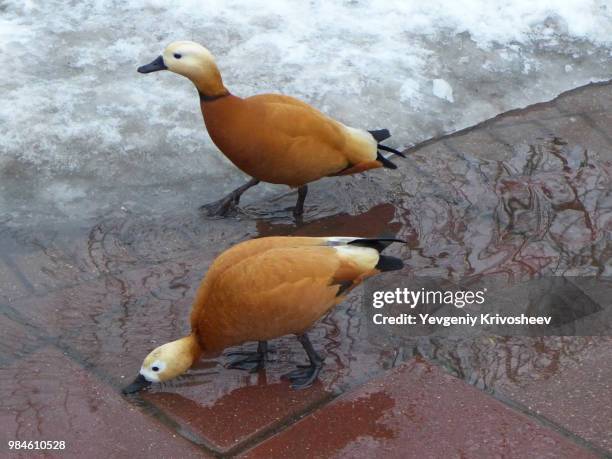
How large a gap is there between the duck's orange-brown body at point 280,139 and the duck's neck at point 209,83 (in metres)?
0.02

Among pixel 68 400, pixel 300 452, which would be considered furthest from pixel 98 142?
pixel 300 452

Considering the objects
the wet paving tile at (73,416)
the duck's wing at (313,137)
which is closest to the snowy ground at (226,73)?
the duck's wing at (313,137)

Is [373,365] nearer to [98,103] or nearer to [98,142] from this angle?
[98,142]

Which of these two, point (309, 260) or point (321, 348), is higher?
point (309, 260)

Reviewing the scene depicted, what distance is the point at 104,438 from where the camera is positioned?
2838 millimetres

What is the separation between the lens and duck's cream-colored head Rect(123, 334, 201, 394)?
9.81ft

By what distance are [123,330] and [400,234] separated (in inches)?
48.4

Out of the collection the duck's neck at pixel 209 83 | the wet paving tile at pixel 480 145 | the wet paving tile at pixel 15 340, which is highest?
the duck's neck at pixel 209 83

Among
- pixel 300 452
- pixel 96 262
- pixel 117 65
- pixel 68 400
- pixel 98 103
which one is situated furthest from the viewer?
pixel 117 65

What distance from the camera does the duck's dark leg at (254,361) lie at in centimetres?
319

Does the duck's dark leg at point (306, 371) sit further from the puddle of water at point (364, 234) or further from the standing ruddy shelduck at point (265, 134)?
the standing ruddy shelduck at point (265, 134)

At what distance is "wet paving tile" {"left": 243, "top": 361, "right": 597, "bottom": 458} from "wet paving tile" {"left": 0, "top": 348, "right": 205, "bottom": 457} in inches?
12.5

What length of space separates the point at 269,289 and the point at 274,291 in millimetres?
17

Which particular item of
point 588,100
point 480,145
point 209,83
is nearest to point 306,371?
point 209,83
